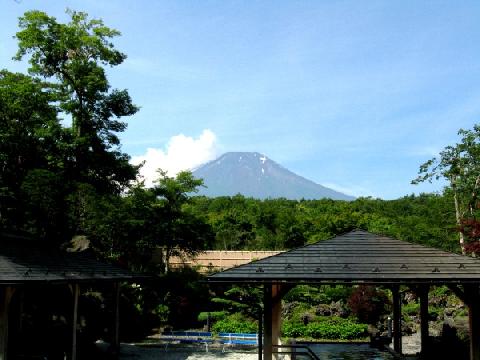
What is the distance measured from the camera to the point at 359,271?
10914 millimetres

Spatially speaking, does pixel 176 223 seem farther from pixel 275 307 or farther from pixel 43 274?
pixel 275 307

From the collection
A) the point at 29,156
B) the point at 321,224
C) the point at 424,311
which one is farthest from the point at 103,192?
the point at 321,224

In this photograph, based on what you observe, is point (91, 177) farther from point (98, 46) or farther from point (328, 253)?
point (328, 253)

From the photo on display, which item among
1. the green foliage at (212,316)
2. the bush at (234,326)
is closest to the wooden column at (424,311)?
the bush at (234,326)

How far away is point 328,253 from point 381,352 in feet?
15.7

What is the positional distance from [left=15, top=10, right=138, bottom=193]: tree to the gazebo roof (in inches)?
475

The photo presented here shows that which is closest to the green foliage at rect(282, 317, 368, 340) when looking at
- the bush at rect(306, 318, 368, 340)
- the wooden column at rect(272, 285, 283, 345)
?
the bush at rect(306, 318, 368, 340)

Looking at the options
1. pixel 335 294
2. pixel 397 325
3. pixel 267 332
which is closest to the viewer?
pixel 267 332

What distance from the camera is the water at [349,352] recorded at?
13.8 meters

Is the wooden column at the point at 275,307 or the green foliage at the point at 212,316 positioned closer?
the wooden column at the point at 275,307

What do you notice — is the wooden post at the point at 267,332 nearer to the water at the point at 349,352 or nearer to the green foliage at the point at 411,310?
the water at the point at 349,352

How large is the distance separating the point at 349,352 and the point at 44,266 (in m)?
8.70

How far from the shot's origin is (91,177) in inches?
866

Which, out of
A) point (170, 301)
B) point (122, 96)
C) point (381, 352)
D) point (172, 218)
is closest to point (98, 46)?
point (122, 96)
